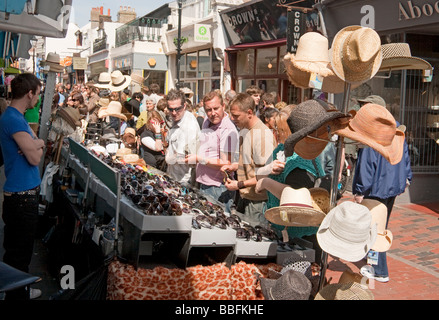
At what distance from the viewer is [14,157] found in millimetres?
4242

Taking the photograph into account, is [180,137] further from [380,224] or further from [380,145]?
[380,145]

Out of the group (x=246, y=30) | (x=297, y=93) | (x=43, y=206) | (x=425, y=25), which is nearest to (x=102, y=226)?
(x=43, y=206)

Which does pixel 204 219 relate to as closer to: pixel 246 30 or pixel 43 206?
pixel 43 206

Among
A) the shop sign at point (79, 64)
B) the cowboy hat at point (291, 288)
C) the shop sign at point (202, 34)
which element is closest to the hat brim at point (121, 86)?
the shop sign at point (202, 34)

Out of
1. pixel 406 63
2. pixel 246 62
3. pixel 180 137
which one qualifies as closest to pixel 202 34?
pixel 246 62

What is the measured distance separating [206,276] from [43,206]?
4.28 meters

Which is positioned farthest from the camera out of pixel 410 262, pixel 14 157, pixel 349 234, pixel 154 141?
pixel 154 141

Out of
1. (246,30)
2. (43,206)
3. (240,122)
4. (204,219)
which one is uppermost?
(246,30)

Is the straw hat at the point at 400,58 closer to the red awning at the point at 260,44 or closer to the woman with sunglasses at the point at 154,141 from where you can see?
the woman with sunglasses at the point at 154,141

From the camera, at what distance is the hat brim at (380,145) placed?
8.84 ft

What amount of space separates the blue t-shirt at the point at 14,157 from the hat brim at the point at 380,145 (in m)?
2.75

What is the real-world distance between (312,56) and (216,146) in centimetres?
188

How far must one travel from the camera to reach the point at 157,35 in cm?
2566
